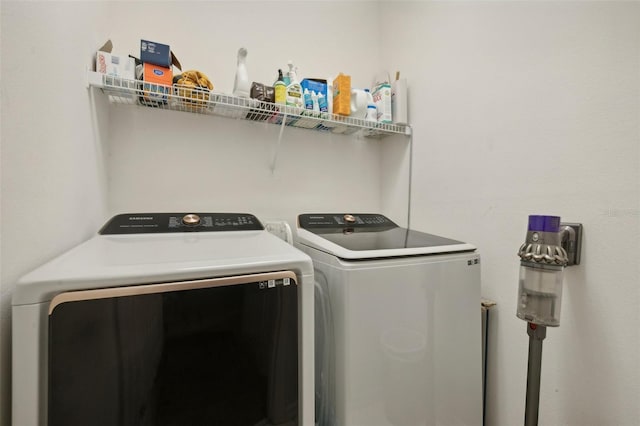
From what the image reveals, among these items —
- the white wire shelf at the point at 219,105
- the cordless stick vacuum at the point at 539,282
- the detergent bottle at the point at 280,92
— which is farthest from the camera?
the detergent bottle at the point at 280,92

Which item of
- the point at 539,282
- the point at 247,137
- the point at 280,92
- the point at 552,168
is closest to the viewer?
the point at 539,282

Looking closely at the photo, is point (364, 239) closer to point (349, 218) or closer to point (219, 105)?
point (349, 218)

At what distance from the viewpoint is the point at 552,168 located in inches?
44.1

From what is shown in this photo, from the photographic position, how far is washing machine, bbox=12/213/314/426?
0.58 meters

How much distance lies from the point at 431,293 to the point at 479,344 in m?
0.34

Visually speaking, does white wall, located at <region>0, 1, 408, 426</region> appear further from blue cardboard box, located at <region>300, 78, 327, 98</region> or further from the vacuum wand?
the vacuum wand

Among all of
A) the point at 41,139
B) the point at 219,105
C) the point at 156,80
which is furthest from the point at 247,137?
the point at 41,139

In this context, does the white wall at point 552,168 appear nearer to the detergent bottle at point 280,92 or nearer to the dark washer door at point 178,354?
the detergent bottle at point 280,92

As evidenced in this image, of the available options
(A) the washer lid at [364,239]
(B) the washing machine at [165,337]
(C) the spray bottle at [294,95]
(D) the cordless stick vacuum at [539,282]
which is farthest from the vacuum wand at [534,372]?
(C) the spray bottle at [294,95]

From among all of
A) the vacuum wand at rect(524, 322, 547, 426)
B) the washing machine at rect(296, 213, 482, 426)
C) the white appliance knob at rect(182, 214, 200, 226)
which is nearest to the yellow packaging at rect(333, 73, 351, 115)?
the washing machine at rect(296, 213, 482, 426)

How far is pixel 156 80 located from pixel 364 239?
111 cm

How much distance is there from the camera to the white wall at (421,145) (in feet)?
2.58

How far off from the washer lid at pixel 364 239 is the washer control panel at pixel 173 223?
0.27 meters

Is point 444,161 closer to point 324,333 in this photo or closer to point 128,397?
point 324,333
